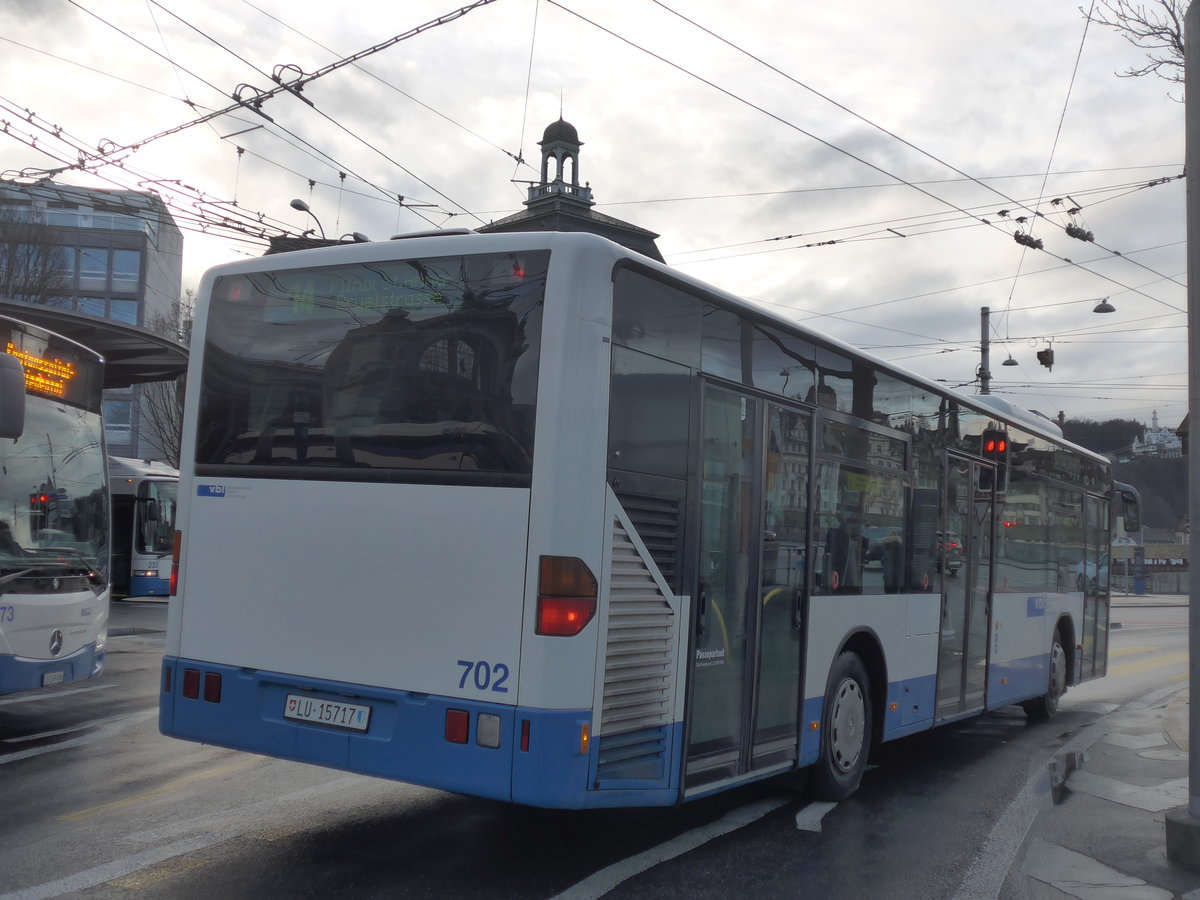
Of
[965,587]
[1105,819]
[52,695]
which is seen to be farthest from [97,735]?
[1105,819]

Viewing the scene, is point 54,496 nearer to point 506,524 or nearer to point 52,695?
point 52,695

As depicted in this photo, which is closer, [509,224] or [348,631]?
[348,631]

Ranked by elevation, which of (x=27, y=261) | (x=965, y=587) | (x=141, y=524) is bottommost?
(x=141, y=524)

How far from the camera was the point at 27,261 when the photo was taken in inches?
1017

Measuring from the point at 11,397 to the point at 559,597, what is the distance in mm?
4469

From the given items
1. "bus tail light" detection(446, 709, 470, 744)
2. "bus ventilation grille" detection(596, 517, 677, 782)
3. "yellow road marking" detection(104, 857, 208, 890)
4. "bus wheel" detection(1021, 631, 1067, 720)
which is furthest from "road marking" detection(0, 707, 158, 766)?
"bus wheel" detection(1021, 631, 1067, 720)

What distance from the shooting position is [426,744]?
514cm

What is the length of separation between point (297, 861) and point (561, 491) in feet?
7.51

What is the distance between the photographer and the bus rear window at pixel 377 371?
5.18m

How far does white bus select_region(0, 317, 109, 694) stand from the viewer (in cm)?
848

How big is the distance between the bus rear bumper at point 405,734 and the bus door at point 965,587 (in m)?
4.52

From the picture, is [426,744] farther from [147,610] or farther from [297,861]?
[147,610]

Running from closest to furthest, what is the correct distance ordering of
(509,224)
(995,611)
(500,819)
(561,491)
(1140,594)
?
1. (561,491)
2. (500,819)
3. (995,611)
4. (509,224)
5. (1140,594)

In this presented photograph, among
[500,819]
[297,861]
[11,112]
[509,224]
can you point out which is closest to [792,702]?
[500,819]
